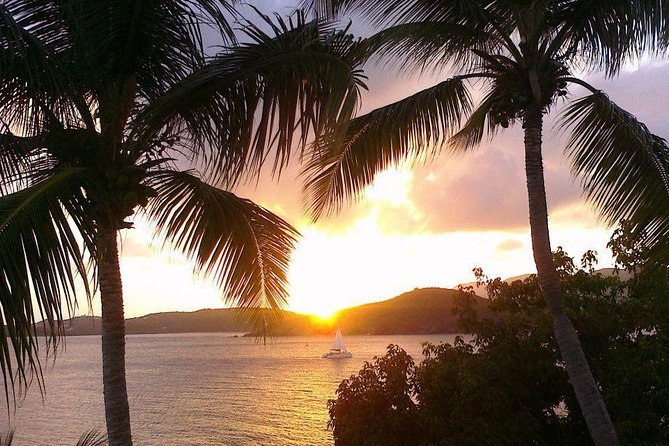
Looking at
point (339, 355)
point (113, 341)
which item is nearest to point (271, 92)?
point (113, 341)

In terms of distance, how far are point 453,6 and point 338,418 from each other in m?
10.1

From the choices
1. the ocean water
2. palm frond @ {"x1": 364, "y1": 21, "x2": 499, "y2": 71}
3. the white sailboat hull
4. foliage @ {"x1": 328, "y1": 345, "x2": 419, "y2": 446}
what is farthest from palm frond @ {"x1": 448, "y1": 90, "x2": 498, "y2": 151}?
the white sailboat hull

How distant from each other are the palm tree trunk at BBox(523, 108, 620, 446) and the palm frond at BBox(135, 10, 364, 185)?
327 centimetres

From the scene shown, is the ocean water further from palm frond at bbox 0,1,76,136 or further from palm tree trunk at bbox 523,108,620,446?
palm frond at bbox 0,1,76,136

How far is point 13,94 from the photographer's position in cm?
566

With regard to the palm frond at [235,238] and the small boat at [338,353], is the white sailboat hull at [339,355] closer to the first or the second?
the small boat at [338,353]

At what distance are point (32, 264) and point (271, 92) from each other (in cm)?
251

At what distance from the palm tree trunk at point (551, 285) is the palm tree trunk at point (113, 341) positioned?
498 centimetres

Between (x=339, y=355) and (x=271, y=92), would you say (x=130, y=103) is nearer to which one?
(x=271, y=92)

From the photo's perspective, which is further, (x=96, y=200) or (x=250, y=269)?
(x=250, y=269)

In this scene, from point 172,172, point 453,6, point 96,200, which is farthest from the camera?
point 453,6

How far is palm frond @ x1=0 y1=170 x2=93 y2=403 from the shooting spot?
369cm

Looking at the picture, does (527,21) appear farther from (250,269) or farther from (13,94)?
(13,94)

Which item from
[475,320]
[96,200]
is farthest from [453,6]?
[475,320]
